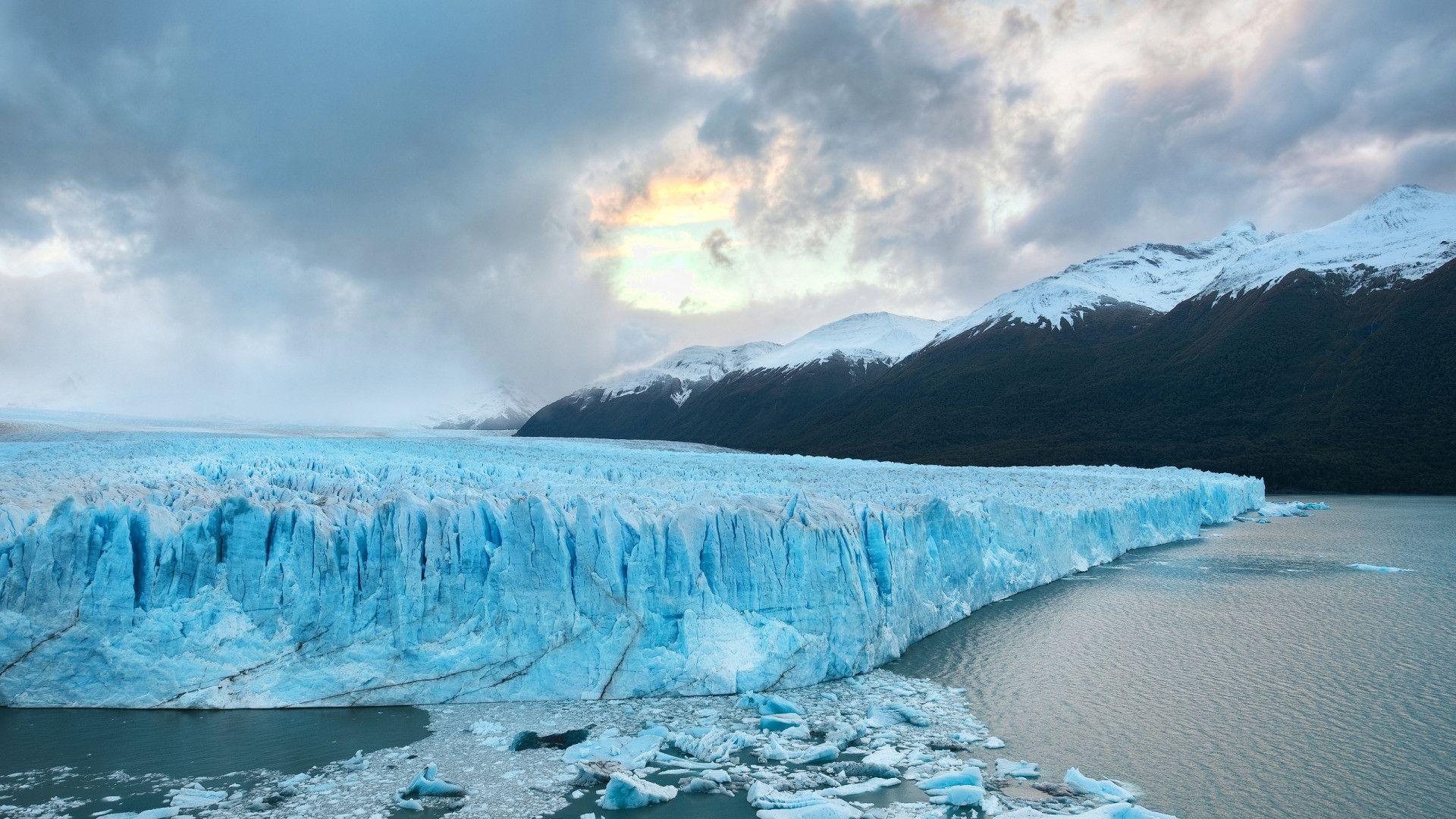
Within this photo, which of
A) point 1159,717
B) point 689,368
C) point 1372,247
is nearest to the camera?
point 1159,717

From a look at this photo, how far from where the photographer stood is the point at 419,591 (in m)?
9.65

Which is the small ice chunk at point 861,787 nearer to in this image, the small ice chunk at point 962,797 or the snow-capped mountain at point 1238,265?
the small ice chunk at point 962,797

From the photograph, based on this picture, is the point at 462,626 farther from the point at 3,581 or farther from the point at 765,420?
the point at 765,420

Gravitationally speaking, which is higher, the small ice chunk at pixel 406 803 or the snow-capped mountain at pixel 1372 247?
the snow-capped mountain at pixel 1372 247

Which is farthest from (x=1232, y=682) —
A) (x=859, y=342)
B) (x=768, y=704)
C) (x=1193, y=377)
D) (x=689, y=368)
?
(x=689, y=368)

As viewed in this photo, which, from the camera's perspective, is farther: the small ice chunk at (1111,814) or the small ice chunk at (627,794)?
the small ice chunk at (627,794)

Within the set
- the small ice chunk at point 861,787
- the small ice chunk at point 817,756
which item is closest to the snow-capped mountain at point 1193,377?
the small ice chunk at point 817,756

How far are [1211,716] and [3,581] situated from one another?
1403 cm

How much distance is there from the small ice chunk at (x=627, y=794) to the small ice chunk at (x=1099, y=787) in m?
3.81

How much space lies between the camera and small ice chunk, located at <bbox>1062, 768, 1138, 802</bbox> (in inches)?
270

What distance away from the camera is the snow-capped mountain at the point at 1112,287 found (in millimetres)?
82562

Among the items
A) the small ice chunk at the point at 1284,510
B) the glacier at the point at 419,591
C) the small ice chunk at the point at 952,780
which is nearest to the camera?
the small ice chunk at the point at 952,780

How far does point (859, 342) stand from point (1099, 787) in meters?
105

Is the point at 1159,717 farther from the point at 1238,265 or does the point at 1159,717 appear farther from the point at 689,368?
the point at 689,368
